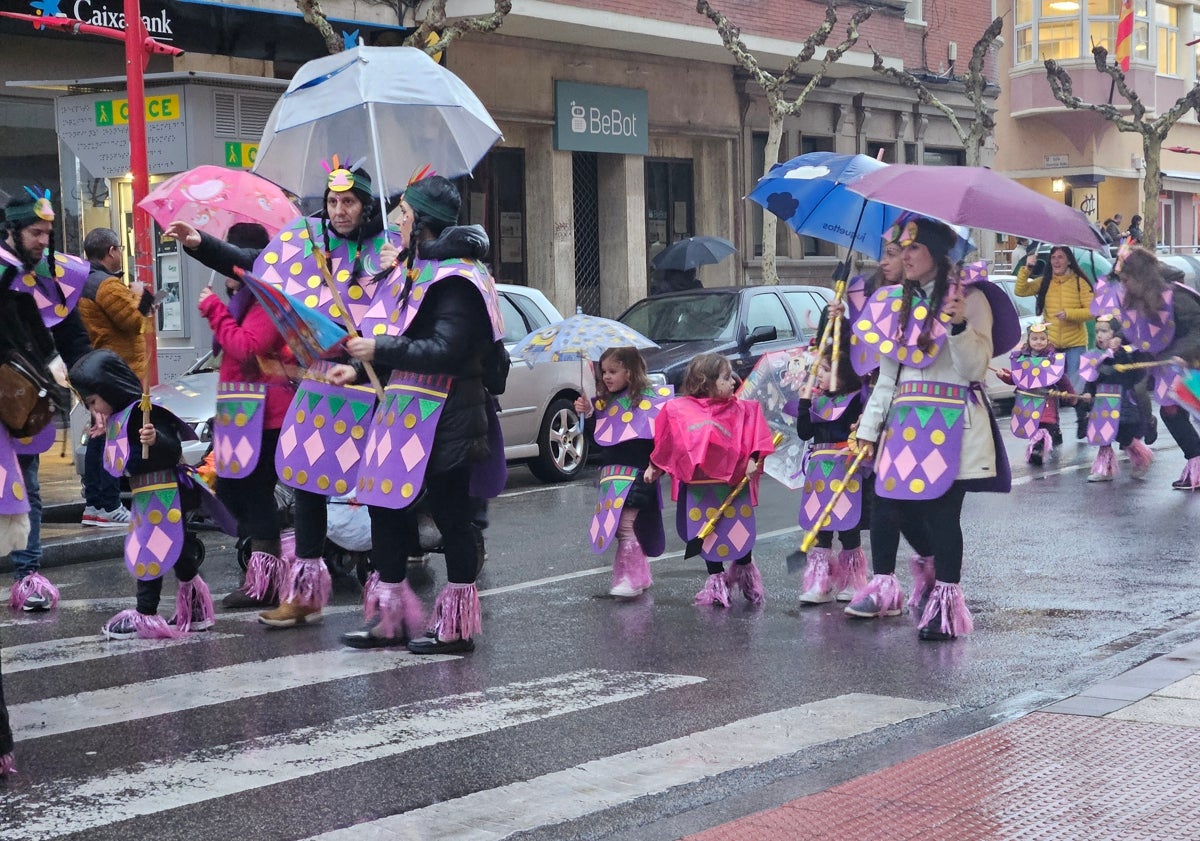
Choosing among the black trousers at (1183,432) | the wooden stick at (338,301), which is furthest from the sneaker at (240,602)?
the black trousers at (1183,432)

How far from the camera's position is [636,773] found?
518 cm

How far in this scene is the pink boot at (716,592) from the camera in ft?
26.9

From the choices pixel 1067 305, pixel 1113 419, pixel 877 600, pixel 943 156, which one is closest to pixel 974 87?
pixel 943 156

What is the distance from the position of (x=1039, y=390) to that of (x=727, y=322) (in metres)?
2.96

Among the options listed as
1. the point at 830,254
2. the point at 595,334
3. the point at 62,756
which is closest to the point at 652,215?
the point at 830,254

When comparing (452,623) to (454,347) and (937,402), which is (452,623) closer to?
(454,347)

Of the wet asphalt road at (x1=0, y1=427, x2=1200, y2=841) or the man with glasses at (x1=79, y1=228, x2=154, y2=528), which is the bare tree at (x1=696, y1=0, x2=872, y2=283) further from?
the wet asphalt road at (x1=0, y1=427, x2=1200, y2=841)

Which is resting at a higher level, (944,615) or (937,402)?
(937,402)

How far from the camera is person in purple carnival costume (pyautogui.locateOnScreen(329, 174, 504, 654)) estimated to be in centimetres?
661

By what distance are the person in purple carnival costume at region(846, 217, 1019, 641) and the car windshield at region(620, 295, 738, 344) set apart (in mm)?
7917

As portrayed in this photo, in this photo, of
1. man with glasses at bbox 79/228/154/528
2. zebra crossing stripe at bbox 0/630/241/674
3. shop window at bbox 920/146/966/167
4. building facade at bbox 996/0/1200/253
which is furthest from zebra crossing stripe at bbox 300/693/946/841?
building facade at bbox 996/0/1200/253

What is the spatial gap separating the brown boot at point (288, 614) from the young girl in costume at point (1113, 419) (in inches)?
303

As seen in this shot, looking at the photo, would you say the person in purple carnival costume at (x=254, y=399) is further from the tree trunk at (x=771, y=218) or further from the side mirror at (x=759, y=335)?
the tree trunk at (x=771, y=218)

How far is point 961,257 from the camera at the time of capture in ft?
23.9
